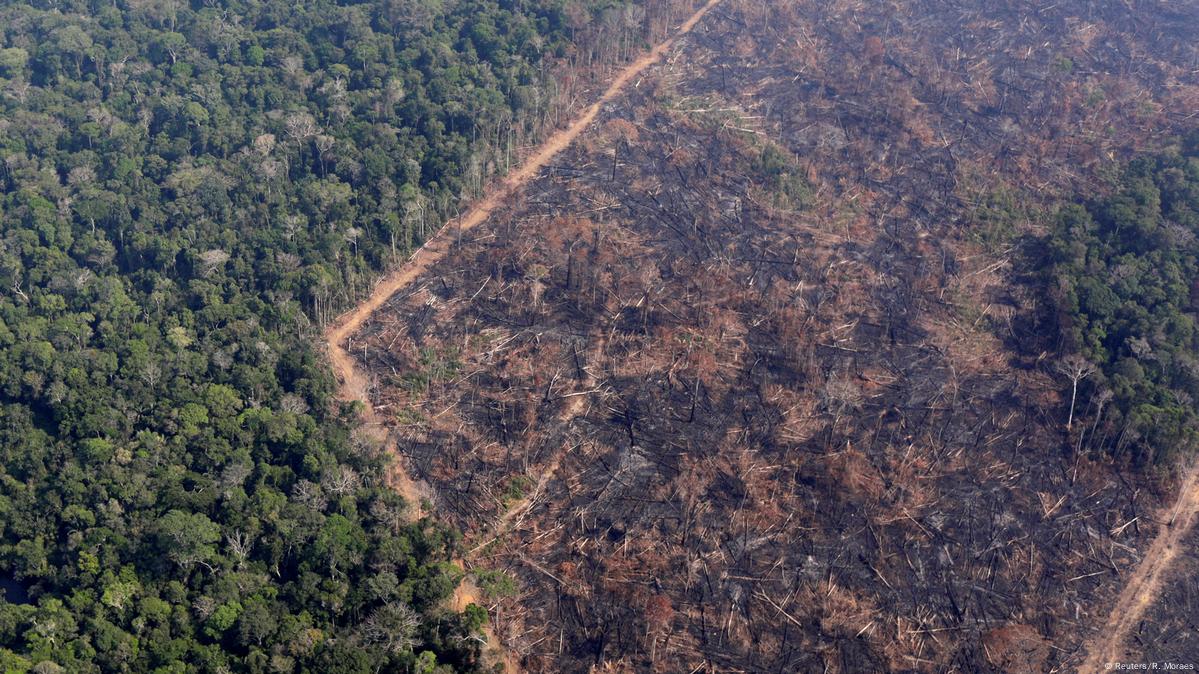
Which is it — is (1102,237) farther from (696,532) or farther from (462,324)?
(462,324)

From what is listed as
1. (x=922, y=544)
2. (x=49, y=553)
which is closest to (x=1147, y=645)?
(x=922, y=544)

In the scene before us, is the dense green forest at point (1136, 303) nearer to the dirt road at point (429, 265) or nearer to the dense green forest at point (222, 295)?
the dirt road at point (429, 265)

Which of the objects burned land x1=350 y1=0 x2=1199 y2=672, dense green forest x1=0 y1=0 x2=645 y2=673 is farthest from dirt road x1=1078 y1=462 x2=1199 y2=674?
dense green forest x1=0 y1=0 x2=645 y2=673

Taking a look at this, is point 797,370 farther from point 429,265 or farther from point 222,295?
point 222,295

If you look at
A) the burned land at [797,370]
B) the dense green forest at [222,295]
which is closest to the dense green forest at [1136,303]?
the burned land at [797,370]

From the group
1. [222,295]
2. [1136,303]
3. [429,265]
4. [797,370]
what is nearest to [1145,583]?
[1136,303]

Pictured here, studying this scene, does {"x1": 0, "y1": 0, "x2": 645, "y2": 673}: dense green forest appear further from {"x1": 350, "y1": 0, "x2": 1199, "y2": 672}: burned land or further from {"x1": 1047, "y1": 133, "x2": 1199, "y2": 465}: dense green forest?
{"x1": 1047, "y1": 133, "x2": 1199, "y2": 465}: dense green forest
